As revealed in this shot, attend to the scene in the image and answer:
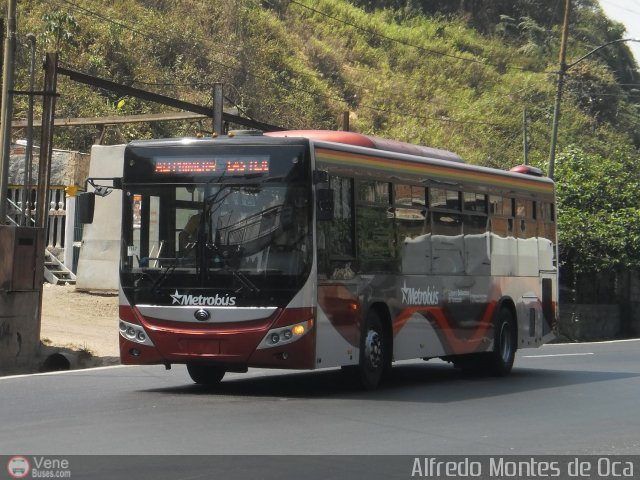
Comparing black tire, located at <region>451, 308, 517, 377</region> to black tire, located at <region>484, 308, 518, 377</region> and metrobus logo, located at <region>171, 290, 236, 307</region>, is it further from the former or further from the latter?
metrobus logo, located at <region>171, 290, 236, 307</region>

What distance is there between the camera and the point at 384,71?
64.2 m

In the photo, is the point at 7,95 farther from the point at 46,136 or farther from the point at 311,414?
the point at 311,414

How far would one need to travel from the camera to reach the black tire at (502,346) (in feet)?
60.0

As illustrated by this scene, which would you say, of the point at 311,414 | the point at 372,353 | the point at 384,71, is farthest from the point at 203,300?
the point at 384,71

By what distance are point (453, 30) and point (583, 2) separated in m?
12.8

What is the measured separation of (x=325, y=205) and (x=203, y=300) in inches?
68.9

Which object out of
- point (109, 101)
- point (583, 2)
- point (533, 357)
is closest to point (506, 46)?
point (583, 2)

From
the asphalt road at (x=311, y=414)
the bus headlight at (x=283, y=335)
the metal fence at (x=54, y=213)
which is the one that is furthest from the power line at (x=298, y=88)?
the bus headlight at (x=283, y=335)

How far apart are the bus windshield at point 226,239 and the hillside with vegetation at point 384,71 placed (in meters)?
24.7

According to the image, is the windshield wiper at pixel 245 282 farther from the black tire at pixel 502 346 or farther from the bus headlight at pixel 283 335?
the black tire at pixel 502 346

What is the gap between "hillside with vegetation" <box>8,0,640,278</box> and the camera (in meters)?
42.7

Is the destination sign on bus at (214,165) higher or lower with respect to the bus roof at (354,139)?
lower

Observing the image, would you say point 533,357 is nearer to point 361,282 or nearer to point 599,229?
point 361,282
